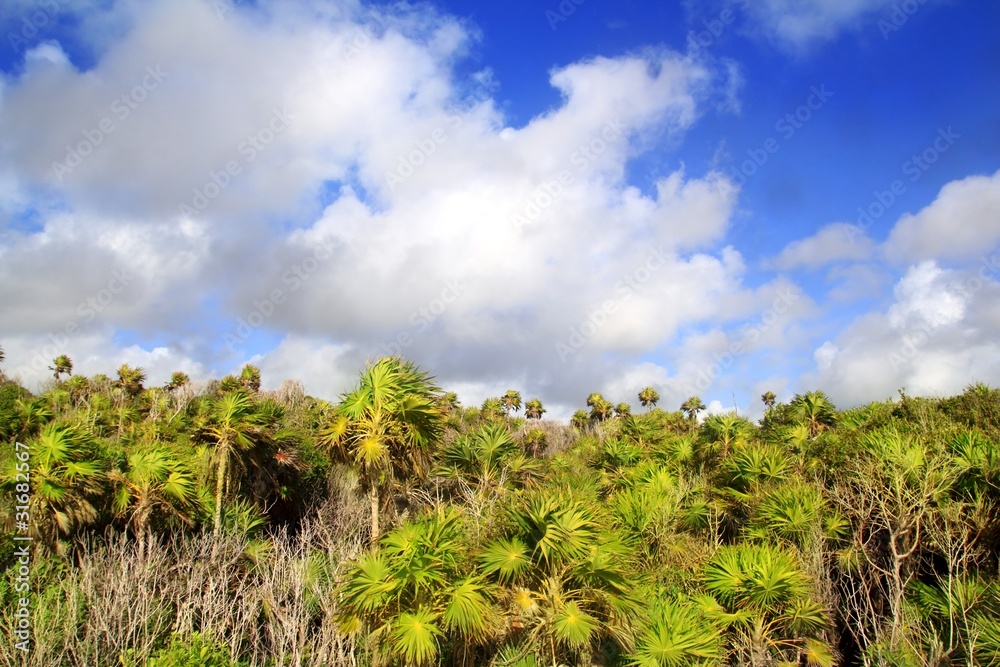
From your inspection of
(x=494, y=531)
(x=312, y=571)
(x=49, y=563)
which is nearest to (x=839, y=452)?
(x=494, y=531)

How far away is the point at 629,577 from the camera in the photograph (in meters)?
11.2

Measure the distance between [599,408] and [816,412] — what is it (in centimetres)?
2772

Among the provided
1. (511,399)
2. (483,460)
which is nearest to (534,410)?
(511,399)

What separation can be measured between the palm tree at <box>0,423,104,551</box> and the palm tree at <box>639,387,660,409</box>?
48.2 meters

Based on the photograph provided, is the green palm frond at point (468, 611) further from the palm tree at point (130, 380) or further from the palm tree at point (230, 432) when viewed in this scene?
the palm tree at point (130, 380)

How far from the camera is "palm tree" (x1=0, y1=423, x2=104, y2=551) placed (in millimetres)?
14070

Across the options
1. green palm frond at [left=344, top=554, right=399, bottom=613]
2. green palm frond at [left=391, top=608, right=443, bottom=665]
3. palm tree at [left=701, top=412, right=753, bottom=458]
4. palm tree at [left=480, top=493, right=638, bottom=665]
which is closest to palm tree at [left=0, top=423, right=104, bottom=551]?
green palm frond at [left=344, top=554, right=399, bottom=613]

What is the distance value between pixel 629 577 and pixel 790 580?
5396mm

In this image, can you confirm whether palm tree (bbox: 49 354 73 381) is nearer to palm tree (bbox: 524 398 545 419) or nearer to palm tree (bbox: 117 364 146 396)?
palm tree (bbox: 117 364 146 396)

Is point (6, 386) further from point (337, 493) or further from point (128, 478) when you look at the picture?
point (128, 478)

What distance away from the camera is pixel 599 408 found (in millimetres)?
52656

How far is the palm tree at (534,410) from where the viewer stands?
5872cm

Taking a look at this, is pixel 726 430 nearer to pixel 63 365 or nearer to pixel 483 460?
pixel 483 460

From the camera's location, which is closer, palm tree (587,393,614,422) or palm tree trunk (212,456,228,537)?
palm tree trunk (212,456,228,537)
